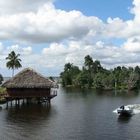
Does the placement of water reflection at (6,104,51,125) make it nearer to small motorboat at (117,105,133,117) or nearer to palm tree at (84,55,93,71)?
small motorboat at (117,105,133,117)

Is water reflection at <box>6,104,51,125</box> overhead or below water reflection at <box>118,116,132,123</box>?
overhead

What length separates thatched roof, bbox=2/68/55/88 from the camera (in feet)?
243

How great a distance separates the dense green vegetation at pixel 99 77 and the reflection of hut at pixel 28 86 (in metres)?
76.2

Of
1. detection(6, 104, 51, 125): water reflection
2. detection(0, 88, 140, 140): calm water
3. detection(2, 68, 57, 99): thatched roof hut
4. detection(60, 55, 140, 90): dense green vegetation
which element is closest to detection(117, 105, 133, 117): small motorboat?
detection(0, 88, 140, 140): calm water

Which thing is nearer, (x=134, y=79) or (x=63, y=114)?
(x=63, y=114)

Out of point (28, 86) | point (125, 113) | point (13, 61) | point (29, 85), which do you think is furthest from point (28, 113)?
point (13, 61)

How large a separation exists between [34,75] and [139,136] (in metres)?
35.8

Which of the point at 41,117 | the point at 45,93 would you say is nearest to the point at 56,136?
the point at 41,117

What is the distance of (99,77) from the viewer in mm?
160000

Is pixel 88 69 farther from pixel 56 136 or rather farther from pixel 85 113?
pixel 56 136

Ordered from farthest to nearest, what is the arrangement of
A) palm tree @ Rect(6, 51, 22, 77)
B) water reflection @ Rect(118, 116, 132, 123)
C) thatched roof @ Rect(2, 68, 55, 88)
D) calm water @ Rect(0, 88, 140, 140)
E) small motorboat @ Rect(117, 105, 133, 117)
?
palm tree @ Rect(6, 51, 22, 77) → thatched roof @ Rect(2, 68, 55, 88) → small motorboat @ Rect(117, 105, 133, 117) → water reflection @ Rect(118, 116, 132, 123) → calm water @ Rect(0, 88, 140, 140)

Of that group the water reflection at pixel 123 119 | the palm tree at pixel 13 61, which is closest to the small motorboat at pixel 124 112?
the water reflection at pixel 123 119

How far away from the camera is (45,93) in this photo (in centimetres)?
7594

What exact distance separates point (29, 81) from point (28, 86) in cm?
134
